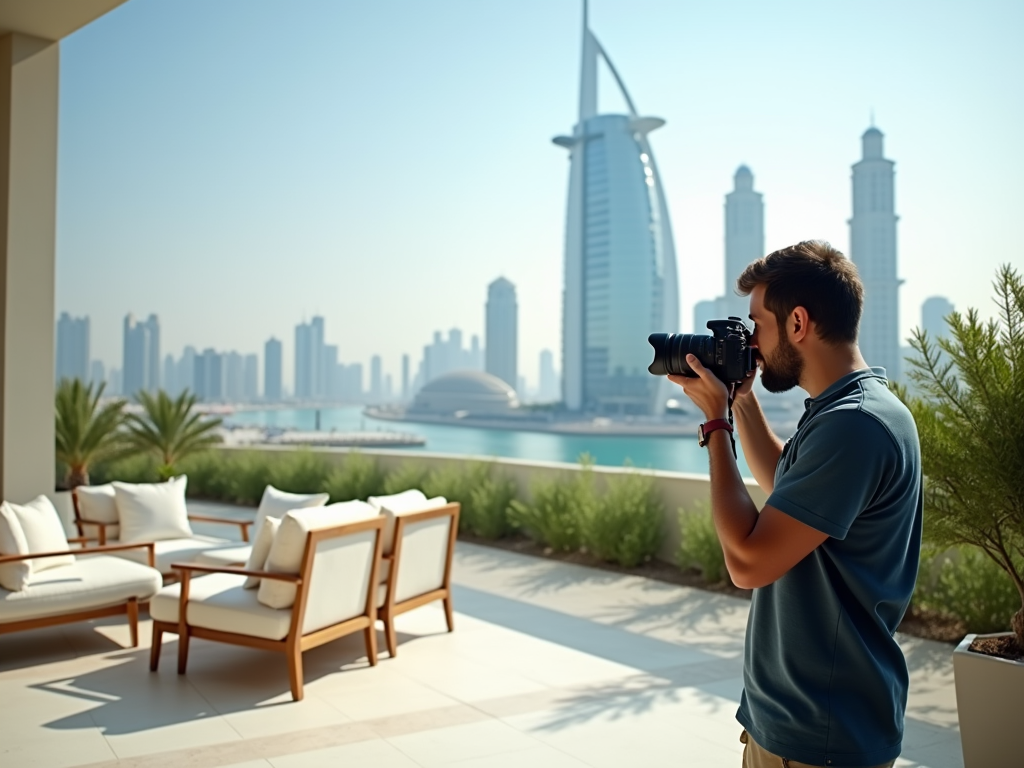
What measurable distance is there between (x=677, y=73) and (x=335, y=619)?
21298 mm

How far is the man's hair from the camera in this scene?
1560mm

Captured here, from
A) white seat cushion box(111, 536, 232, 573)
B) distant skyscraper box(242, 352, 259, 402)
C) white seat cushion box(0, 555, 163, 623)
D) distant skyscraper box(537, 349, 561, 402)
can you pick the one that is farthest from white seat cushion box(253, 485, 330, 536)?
distant skyscraper box(537, 349, 561, 402)

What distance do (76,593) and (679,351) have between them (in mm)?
4326

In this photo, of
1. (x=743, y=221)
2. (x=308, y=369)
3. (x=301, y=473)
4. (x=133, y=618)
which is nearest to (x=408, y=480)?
(x=301, y=473)

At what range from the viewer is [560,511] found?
849cm

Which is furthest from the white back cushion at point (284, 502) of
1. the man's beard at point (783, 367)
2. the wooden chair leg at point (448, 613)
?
the man's beard at point (783, 367)

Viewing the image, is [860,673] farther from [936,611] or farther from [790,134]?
[790,134]

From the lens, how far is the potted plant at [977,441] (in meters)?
3.38

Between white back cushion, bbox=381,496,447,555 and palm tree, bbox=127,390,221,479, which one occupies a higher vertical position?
palm tree, bbox=127,390,221,479

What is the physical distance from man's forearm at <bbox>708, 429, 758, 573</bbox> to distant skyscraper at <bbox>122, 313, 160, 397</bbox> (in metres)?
58.6

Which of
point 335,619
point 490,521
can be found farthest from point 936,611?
point 490,521

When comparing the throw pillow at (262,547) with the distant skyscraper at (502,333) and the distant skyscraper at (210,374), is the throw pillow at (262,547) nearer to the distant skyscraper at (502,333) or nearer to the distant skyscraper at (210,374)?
the distant skyscraper at (210,374)

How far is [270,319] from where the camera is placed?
69812 millimetres

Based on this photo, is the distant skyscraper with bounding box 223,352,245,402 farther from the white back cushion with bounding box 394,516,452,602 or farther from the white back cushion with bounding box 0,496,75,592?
the white back cushion with bounding box 394,516,452,602
